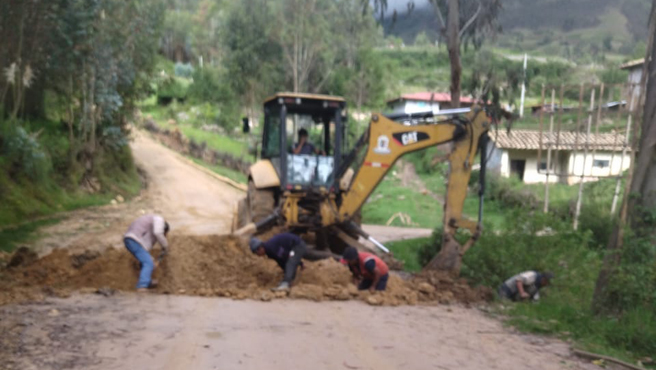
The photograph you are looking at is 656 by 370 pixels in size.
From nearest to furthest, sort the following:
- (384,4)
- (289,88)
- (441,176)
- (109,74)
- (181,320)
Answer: (181,320) < (384,4) < (109,74) < (441,176) < (289,88)

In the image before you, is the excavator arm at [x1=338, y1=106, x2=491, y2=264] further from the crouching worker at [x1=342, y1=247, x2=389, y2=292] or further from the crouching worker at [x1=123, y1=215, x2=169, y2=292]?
the crouching worker at [x1=123, y1=215, x2=169, y2=292]

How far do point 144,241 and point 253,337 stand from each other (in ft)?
11.9

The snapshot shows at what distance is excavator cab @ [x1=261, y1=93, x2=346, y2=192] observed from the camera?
1279 cm

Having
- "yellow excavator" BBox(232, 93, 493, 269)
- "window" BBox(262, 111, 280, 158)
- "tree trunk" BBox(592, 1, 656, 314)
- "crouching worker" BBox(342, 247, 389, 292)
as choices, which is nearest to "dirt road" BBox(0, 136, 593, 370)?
"crouching worker" BBox(342, 247, 389, 292)

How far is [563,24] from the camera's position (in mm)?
26875

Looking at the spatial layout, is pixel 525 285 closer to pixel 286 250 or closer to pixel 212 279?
pixel 286 250

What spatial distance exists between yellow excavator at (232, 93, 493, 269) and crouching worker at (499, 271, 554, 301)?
4.20 ft

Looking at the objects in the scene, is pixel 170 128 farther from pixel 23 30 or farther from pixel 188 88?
pixel 23 30

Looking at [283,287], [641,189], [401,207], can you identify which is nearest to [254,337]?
[283,287]

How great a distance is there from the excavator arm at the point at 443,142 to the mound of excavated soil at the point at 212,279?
3.62 feet

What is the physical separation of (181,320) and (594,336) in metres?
4.77

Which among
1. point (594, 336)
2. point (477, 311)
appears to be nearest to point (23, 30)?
point (477, 311)

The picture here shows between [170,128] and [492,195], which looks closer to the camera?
[492,195]

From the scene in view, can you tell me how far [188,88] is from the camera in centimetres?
5969
